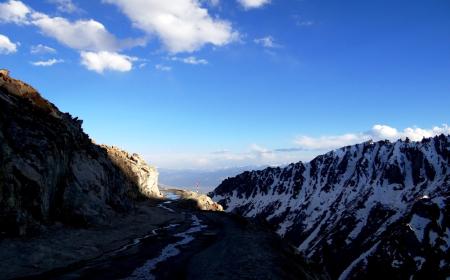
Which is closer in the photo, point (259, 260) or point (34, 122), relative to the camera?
point (259, 260)

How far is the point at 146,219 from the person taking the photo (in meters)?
67.0

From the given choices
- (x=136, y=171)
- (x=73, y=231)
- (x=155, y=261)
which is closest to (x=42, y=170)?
(x=73, y=231)

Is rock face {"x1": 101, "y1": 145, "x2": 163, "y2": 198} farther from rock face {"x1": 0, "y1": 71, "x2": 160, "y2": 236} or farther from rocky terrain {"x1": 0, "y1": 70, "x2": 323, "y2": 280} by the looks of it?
rocky terrain {"x1": 0, "y1": 70, "x2": 323, "y2": 280}

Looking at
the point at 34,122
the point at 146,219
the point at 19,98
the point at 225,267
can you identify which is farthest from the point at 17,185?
the point at 146,219

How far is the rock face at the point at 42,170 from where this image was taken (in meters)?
35.1

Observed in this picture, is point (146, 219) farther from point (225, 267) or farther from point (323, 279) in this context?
point (225, 267)

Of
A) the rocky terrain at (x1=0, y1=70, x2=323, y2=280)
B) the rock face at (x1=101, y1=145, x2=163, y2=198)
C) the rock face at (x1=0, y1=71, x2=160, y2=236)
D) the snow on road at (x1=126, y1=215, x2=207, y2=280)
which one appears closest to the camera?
the snow on road at (x1=126, y1=215, x2=207, y2=280)

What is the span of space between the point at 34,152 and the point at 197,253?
59.4ft

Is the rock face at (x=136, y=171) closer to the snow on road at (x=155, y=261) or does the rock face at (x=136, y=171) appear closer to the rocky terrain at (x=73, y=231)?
the rocky terrain at (x=73, y=231)

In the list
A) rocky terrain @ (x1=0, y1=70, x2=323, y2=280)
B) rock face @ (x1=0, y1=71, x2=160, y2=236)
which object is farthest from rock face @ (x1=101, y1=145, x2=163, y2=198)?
rocky terrain @ (x1=0, y1=70, x2=323, y2=280)

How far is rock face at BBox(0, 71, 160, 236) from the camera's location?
1383 inches

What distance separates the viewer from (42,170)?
1570 inches

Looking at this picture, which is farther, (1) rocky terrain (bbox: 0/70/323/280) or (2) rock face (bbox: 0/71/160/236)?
(2) rock face (bbox: 0/71/160/236)

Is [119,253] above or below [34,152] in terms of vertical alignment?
below
